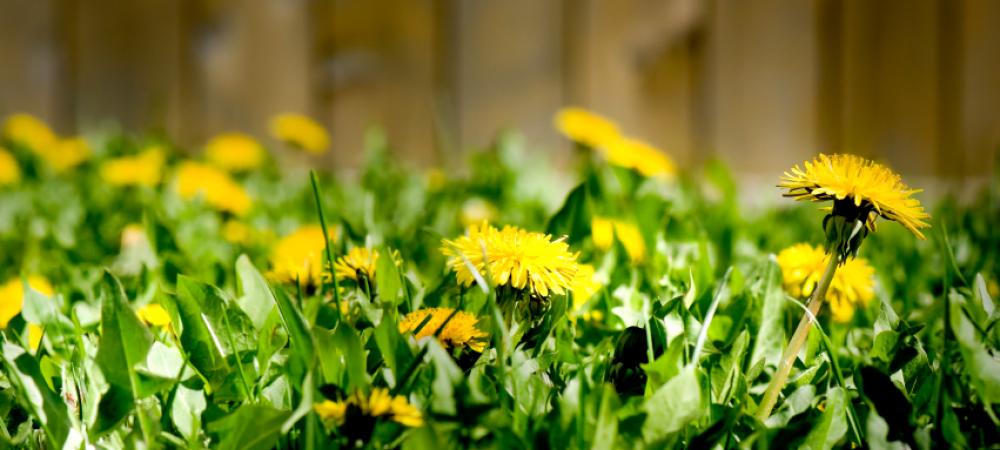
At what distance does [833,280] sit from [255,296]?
0.51 m

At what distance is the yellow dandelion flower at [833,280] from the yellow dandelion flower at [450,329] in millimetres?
324

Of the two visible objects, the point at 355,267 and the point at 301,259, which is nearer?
the point at 355,267

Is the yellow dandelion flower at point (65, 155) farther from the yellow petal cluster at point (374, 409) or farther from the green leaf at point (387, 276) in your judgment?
the yellow petal cluster at point (374, 409)

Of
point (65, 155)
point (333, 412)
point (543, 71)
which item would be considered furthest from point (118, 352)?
point (543, 71)

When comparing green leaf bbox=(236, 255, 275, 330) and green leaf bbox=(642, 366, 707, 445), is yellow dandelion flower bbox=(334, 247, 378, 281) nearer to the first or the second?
green leaf bbox=(236, 255, 275, 330)

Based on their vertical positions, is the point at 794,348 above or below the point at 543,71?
below

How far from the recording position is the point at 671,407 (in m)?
0.58

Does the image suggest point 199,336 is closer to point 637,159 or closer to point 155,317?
point 155,317

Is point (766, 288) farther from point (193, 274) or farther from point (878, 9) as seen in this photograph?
point (878, 9)

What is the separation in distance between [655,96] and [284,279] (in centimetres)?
199

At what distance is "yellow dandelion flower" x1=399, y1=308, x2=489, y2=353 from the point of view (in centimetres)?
66

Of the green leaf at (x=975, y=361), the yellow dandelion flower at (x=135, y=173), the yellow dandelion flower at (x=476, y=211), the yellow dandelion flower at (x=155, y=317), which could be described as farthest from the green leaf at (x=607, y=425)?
the yellow dandelion flower at (x=135, y=173)

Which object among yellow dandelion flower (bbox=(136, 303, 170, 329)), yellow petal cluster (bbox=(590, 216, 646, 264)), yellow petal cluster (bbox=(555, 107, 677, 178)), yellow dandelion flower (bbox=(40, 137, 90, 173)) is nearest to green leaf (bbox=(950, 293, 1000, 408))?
yellow petal cluster (bbox=(590, 216, 646, 264))

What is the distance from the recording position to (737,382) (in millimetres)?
693
